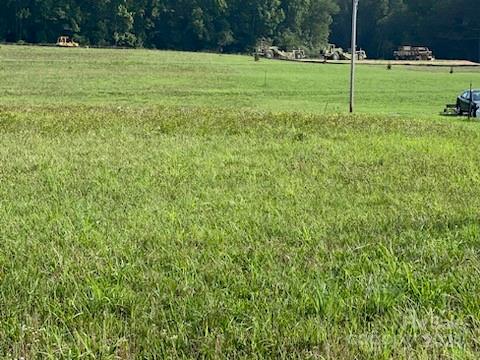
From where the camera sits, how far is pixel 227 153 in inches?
392

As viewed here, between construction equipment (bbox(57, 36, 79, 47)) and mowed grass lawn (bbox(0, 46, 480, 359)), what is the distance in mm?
85460

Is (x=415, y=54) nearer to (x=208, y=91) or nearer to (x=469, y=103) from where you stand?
(x=208, y=91)

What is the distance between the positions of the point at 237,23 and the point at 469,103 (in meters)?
97.0

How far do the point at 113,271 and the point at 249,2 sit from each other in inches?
4537

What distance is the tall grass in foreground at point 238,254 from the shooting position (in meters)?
3.58

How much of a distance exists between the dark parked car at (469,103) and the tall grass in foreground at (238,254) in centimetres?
1351

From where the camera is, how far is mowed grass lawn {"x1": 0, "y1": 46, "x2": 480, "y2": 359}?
3.59 m

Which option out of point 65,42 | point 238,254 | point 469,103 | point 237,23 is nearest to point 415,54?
point 237,23

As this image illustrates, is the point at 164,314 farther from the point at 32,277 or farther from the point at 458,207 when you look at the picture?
the point at 458,207

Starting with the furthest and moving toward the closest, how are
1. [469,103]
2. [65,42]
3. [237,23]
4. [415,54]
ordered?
[237,23]
[65,42]
[415,54]
[469,103]

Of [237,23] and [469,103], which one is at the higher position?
[237,23]

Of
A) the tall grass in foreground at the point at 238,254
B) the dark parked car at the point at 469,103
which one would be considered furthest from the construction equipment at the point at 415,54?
the tall grass in foreground at the point at 238,254

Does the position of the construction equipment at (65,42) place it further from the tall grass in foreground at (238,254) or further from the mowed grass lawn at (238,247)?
the tall grass in foreground at (238,254)

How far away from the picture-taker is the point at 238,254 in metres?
4.93
